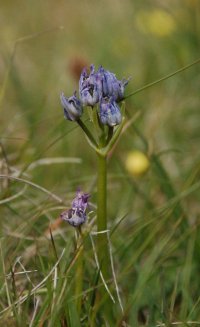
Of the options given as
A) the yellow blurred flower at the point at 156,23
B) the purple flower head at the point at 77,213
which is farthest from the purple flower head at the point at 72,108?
the yellow blurred flower at the point at 156,23

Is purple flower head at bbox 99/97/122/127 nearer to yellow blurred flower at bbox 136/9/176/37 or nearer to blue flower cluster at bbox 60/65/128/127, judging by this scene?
blue flower cluster at bbox 60/65/128/127

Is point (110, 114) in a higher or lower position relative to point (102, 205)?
higher

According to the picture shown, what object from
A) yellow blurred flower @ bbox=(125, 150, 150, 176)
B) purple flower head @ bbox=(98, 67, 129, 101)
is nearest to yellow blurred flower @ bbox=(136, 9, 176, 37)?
yellow blurred flower @ bbox=(125, 150, 150, 176)

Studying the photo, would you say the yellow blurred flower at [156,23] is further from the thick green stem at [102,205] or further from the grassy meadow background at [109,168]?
the thick green stem at [102,205]

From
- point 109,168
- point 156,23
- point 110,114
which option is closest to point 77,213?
point 110,114

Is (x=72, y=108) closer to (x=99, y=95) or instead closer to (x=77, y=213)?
(x=99, y=95)

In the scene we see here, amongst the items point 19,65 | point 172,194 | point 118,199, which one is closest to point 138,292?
point 172,194
